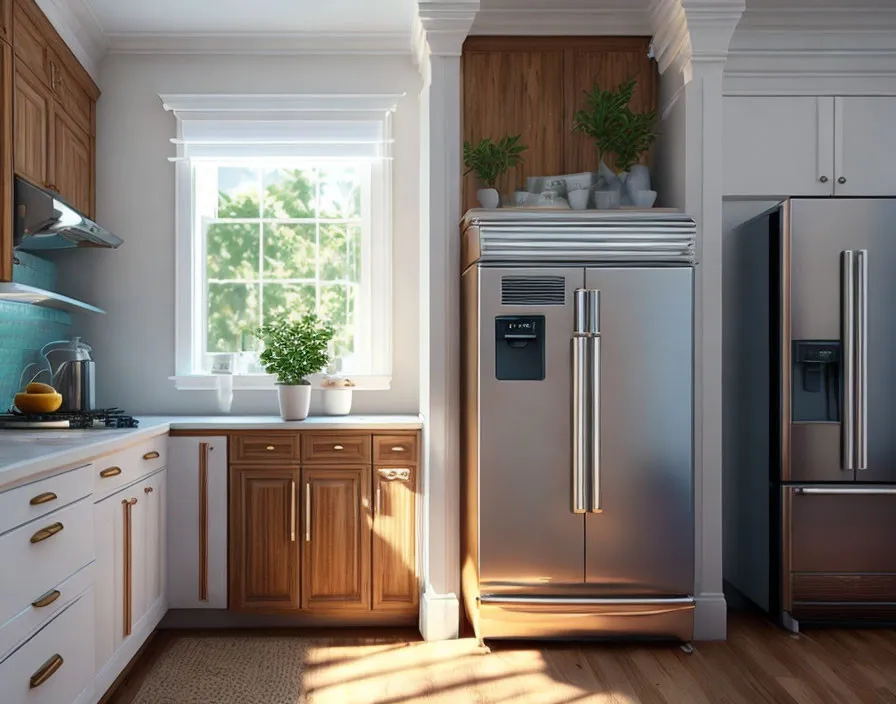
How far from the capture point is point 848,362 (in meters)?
3.07

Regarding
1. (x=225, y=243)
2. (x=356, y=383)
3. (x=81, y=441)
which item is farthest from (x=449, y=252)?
(x=81, y=441)

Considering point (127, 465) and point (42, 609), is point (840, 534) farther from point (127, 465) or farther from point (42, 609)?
point (42, 609)

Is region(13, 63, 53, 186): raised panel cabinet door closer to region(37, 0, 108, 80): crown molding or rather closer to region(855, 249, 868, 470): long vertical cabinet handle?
region(37, 0, 108, 80): crown molding

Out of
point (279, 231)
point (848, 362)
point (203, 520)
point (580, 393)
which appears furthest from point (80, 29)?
point (848, 362)

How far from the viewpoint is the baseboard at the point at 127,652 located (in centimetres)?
237

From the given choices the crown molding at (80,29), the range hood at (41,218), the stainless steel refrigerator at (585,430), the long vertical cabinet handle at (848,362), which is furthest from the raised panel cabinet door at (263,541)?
the long vertical cabinet handle at (848,362)

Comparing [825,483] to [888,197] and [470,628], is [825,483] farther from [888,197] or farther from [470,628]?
[470,628]

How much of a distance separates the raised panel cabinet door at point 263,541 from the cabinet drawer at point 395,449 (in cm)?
35

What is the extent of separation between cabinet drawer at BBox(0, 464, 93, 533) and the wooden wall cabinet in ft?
3.29

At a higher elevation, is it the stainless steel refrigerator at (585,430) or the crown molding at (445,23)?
the crown molding at (445,23)

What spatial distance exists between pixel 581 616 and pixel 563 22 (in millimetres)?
2514

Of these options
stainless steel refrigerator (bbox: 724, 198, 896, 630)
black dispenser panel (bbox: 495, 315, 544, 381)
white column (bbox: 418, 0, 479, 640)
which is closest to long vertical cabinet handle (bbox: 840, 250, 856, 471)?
stainless steel refrigerator (bbox: 724, 198, 896, 630)

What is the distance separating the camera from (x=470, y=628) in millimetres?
3229

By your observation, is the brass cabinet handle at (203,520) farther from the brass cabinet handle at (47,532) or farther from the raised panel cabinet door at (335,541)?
the brass cabinet handle at (47,532)
